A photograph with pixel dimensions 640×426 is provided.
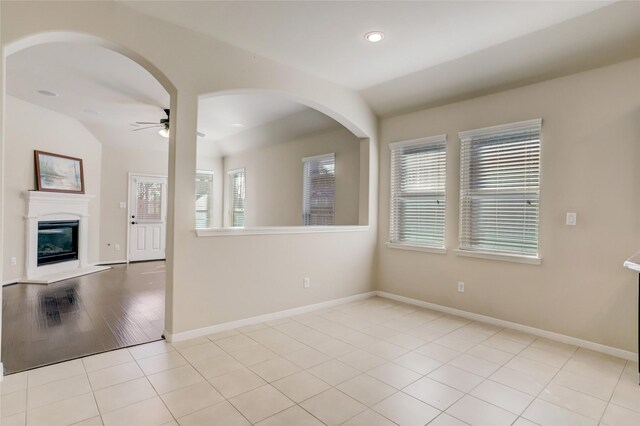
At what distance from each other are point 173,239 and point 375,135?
10.1 ft

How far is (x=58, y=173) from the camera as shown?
19.9 ft

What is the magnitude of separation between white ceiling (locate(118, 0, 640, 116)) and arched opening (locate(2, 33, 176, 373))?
0.86m

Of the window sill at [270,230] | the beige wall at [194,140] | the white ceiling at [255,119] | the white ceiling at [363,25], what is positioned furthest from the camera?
the white ceiling at [255,119]

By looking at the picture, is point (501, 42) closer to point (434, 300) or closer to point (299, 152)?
point (434, 300)

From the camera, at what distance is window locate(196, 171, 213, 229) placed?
8609 millimetres

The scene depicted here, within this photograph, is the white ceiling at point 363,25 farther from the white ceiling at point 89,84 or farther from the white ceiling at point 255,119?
the white ceiling at point 89,84

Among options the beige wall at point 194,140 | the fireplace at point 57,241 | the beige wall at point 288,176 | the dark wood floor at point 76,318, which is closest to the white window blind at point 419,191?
the beige wall at point 288,176

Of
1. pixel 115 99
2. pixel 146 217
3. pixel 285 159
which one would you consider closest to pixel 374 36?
pixel 285 159

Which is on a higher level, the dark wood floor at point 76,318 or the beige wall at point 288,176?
the beige wall at point 288,176

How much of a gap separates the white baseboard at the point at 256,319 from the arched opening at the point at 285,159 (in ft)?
3.10

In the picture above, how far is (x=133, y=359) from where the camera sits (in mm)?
2758

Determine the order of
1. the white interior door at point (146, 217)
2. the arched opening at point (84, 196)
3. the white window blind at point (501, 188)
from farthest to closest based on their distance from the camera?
the white interior door at point (146, 217), the white window blind at point (501, 188), the arched opening at point (84, 196)

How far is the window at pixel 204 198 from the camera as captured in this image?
861cm

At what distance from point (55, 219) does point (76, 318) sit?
3.27m
